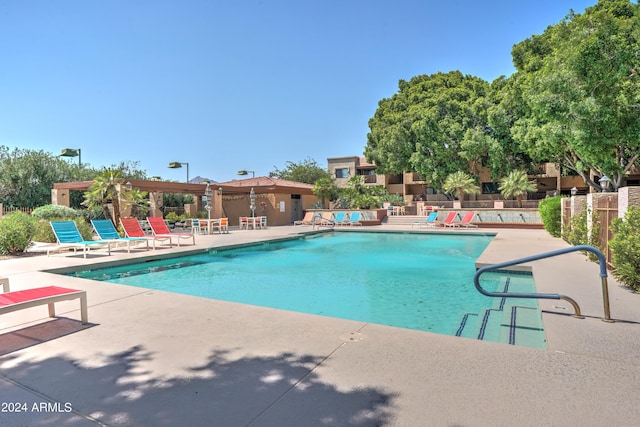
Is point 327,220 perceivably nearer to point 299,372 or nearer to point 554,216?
point 554,216

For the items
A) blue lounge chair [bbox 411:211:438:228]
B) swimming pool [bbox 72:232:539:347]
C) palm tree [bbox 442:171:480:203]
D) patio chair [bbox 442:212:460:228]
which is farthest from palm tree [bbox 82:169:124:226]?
palm tree [bbox 442:171:480:203]

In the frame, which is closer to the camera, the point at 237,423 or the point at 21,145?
the point at 237,423

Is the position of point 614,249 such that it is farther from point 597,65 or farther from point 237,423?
point 597,65

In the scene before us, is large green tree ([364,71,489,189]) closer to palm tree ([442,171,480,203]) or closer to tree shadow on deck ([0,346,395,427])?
palm tree ([442,171,480,203])

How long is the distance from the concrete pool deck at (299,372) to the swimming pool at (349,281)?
1.65 metres

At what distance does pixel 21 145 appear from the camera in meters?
28.5

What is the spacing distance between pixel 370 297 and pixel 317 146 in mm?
39719

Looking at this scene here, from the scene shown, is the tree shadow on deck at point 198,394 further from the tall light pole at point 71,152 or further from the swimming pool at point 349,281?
the tall light pole at point 71,152

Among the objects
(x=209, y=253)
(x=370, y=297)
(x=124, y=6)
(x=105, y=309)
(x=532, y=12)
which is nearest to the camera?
(x=105, y=309)

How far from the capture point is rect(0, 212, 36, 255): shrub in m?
10.3

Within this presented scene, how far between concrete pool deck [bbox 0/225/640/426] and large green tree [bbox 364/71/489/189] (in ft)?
86.6

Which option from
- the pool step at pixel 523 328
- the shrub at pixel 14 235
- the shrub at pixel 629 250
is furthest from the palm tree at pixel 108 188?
the shrub at pixel 629 250

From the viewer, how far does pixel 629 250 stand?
516 centimetres

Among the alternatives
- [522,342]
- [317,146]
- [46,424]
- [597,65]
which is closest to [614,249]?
[522,342]
